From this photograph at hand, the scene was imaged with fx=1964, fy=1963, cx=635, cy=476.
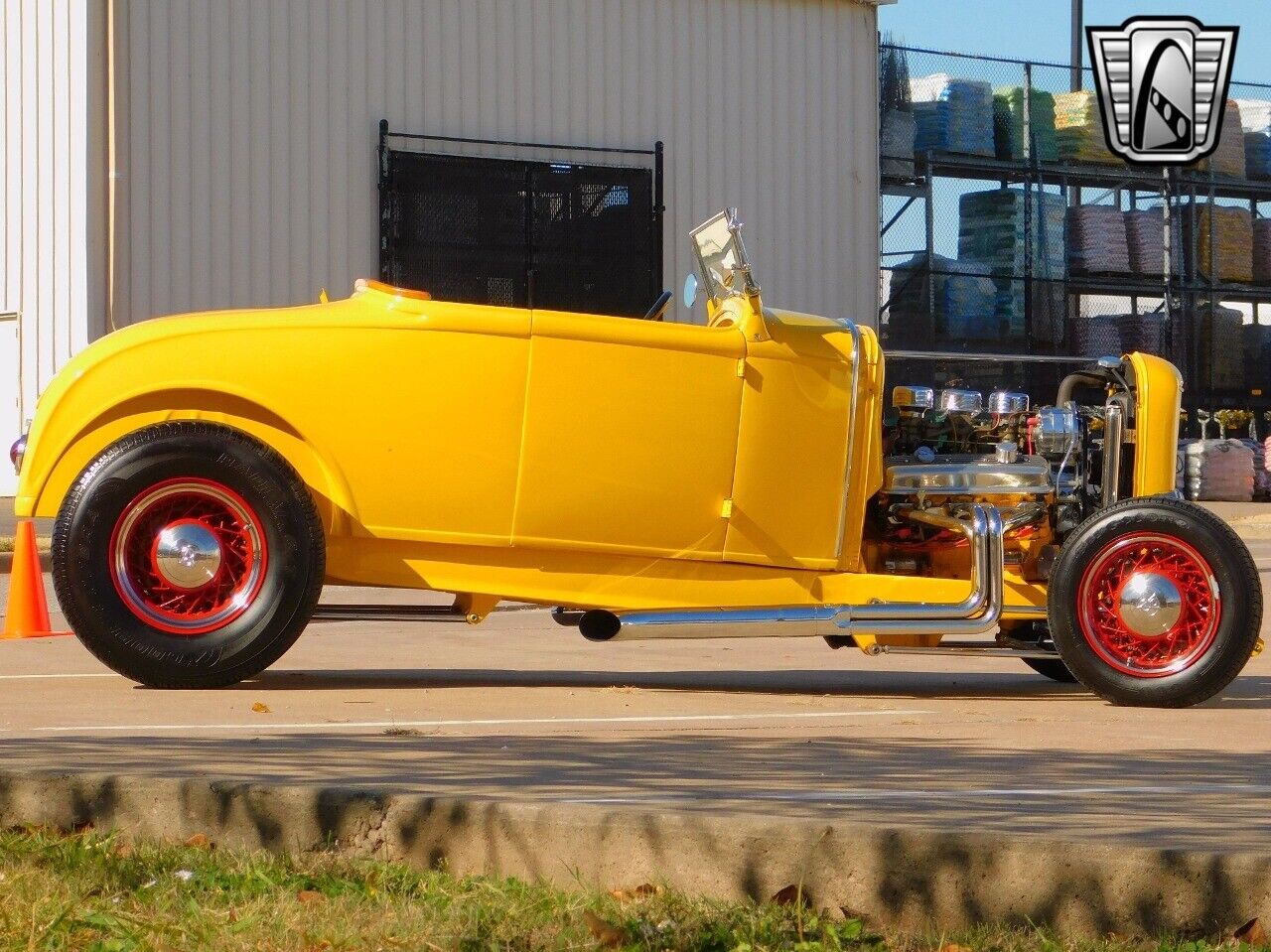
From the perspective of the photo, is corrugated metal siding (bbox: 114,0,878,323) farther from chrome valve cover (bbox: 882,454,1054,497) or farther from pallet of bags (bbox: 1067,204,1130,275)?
chrome valve cover (bbox: 882,454,1054,497)

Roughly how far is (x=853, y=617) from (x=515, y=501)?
139 cm

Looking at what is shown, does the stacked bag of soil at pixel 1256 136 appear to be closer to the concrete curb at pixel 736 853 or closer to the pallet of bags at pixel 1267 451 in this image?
the pallet of bags at pixel 1267 451

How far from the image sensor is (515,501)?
24.5 feet

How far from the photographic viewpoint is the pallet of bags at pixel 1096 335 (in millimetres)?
27656

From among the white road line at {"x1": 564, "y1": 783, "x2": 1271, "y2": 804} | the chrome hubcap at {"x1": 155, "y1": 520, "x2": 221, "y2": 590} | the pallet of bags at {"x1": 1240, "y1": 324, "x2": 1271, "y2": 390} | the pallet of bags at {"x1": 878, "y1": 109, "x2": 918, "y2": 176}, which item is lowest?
the white road line at {"x1": 564, "y1": 783, "x2": 1271, "y2": 804}

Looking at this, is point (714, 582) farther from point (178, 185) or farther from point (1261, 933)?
point (178, 185)

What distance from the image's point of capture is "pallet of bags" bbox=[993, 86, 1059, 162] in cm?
2681

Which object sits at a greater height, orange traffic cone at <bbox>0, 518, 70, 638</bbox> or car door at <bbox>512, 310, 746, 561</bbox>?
car door at <bbox>512, 310, 746, 561</bbox>

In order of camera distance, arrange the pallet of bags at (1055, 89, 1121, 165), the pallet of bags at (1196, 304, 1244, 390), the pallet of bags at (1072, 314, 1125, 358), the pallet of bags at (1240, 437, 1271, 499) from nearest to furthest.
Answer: the pallet of bags at (1055, 89, 1121, 165)
the pallet of bags at (1240, 437, 1271, 499)
the pallet of bags at (1072, 314, 1125, 358)
the pallet of bags at (1196, 304, 1244, 390)

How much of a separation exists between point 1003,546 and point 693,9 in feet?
58.4

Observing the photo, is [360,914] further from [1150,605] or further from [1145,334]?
[1145,334]

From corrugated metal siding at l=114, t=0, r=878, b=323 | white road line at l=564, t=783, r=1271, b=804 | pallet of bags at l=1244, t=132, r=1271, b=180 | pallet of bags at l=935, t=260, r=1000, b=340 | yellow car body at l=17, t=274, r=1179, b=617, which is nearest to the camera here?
white road line at l=564, t=783, r=1271, b=804

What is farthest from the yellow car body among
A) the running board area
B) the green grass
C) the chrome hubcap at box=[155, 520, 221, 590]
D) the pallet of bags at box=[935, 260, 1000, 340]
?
the pallet of bags at box=[935, 260, 1000, 340]

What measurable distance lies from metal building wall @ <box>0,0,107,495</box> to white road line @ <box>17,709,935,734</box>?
16.0 meters
